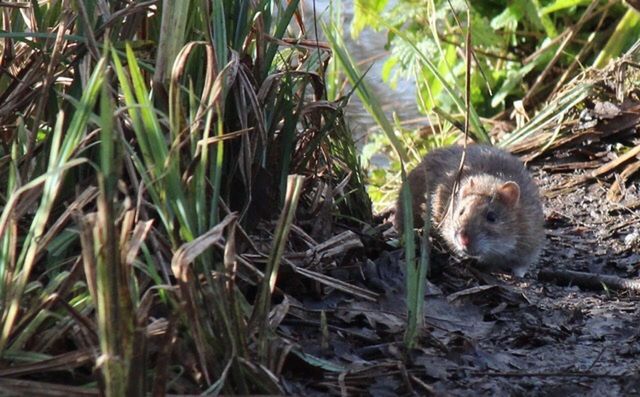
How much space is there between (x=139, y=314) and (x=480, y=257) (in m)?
3.40

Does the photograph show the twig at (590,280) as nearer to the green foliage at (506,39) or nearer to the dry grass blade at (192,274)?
the dry grass blade at (192,274)

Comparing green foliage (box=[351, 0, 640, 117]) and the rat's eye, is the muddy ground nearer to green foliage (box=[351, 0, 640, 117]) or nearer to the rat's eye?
the rat's eye

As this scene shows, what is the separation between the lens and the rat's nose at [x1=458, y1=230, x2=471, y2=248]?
5.51 m

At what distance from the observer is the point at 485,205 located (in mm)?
5855

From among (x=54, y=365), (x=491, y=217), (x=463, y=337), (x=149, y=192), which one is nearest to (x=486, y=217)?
(x=491, y=217)

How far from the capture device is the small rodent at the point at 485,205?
5.57 meters

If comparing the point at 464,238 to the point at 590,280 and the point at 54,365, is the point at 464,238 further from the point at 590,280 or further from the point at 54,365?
the point at 54,365

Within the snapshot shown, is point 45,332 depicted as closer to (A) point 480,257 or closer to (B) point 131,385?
(B) point 131,385

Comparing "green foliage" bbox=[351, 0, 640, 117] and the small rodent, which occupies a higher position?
"green foliage" bbox=[351, 0, 640, 117]

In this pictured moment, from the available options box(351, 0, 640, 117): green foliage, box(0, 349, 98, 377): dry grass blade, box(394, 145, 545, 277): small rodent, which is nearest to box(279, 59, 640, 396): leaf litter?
box(394, 145, 545, 277): small rodent

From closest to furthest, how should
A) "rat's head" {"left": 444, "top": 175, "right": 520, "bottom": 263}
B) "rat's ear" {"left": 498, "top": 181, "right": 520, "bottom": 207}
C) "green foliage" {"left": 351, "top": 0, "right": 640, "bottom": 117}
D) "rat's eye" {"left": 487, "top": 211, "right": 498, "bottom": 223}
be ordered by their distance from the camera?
"rat's head" {"left": 444, "top": 175, "right": 520, "bottom": 263} < "rat's ear" {"left": 498, "top": 181, "right": 520, "bottom": 207} < "rat's eye" {"left": 487, "top": 211, "right": 498, "bottom": 223} < "green foliage" {"left": 351, "top": 0, "right": 640, "bottom": 117}

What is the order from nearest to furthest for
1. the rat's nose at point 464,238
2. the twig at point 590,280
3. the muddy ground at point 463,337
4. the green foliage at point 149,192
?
the green foliage at point 149,192
the muddy ground at point 463,337
the twig at point 590,280
the rat's nose at point 464,238

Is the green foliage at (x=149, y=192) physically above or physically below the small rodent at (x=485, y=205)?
above

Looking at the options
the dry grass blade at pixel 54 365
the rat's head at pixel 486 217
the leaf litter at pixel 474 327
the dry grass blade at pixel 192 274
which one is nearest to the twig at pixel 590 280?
the leaf litter at pixel 474 327
